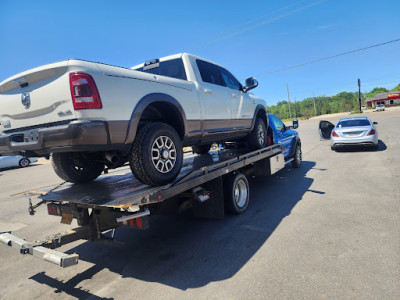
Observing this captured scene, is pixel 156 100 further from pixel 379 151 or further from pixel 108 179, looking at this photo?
pixel 379 151

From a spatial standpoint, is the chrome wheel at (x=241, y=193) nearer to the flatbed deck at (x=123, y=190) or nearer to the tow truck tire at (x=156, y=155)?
the flatbed deck at (x=123, y=190)

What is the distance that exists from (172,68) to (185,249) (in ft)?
9.32

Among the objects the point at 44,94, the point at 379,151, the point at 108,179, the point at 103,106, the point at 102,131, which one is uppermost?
the point at 44,94

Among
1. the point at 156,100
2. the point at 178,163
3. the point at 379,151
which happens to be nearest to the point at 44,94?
the point at 156,100

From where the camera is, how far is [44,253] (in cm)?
261

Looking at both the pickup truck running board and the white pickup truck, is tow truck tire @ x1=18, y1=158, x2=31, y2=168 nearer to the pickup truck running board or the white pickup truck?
the white pickup truck

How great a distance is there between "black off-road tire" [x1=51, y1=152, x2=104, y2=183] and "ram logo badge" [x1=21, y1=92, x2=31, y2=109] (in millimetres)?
960

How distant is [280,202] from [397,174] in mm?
3826

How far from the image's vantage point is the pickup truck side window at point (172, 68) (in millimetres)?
4391

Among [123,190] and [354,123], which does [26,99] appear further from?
[354,123]

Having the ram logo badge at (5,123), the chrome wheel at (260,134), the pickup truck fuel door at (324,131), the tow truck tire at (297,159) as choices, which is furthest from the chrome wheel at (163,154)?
the pickup truck fuel door at (324,131)

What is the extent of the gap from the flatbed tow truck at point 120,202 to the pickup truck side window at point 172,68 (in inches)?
63.5

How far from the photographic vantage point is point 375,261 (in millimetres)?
2990

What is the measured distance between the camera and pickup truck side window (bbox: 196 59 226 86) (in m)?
4.64
